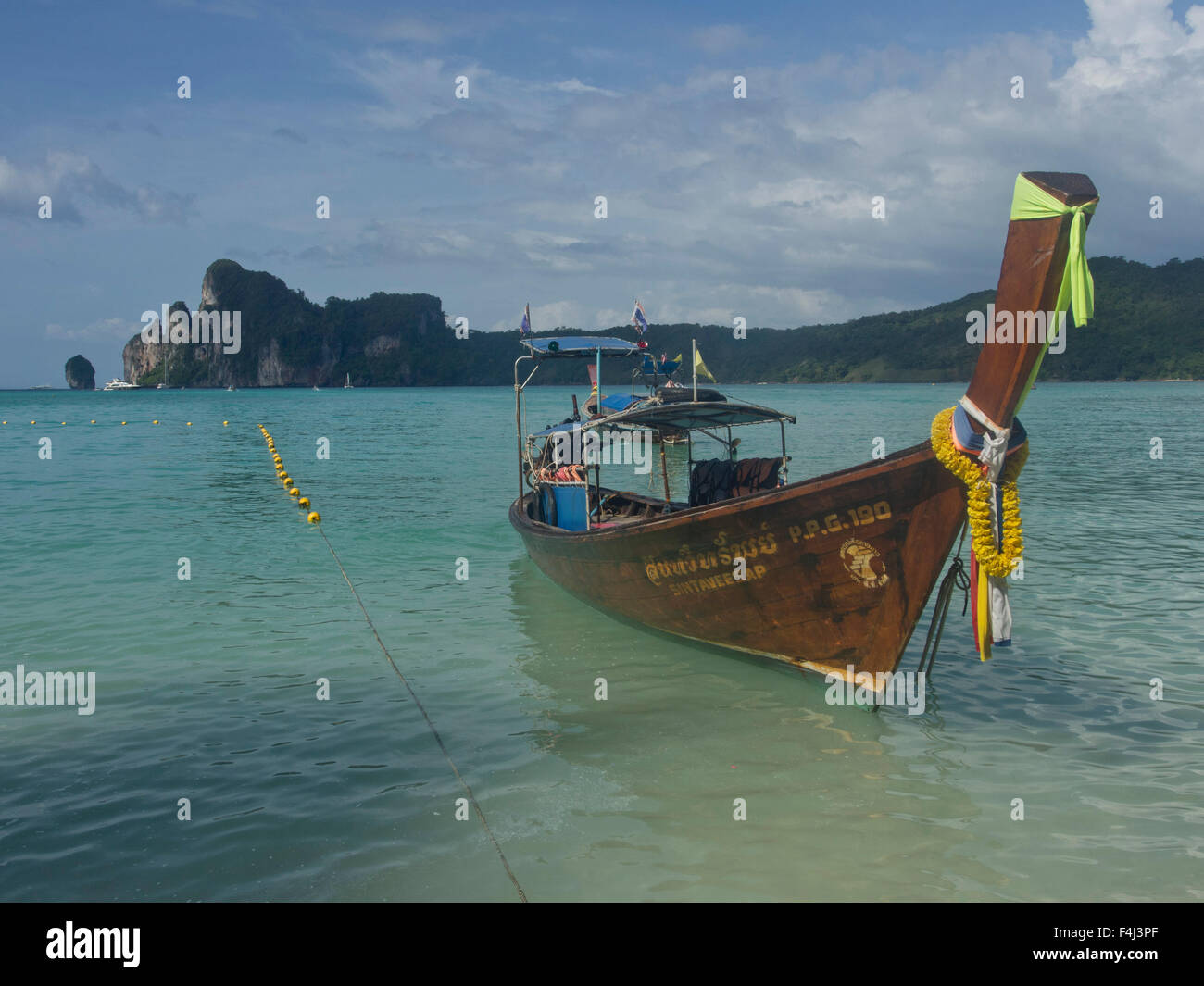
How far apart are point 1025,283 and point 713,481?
5849 mm

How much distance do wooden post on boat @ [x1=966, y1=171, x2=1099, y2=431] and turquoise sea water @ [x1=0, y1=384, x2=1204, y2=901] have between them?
281 centimetres

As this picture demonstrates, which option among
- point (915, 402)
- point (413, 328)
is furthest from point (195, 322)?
point (915, 402)

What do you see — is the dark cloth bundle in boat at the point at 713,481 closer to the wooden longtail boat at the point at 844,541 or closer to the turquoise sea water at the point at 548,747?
the wooden longtail boat at the point at 844,541

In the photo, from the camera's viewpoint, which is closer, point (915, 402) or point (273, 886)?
point (273, 886)

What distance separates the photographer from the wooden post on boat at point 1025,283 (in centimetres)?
521

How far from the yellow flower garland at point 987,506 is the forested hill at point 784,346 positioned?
42.2 metres

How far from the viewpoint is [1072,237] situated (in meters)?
5.18

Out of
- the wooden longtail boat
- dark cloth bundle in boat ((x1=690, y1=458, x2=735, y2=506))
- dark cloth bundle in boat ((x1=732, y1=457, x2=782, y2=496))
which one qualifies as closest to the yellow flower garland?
the wooden longtail boat

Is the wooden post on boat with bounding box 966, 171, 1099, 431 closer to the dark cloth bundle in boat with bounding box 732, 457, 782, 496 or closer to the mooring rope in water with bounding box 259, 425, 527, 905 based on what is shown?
the mooring rope in water with bounding box 259, 425, 527, 905

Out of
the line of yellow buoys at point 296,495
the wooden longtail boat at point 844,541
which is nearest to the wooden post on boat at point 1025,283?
the wooden longtail boat at point 844,541

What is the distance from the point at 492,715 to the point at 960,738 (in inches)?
157

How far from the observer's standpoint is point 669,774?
657 centimetres

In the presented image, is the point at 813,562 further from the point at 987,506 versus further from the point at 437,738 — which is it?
the point at 437,738

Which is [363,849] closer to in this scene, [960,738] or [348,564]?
[960,738]
